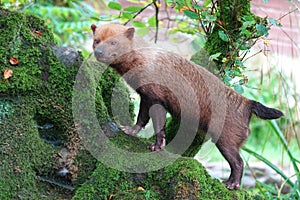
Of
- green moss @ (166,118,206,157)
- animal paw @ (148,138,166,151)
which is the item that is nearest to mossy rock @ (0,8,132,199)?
animal paw @ (148,138,166,151)

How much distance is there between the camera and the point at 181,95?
4512mm

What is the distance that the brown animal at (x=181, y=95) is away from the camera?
14.5 ft

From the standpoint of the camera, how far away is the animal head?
14.6 feet

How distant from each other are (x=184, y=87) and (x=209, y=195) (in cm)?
107

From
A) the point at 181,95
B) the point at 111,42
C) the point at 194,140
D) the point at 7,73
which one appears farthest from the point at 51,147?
the point at 194,140

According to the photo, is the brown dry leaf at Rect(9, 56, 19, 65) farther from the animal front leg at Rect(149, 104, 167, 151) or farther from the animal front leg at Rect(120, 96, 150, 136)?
the animal front leg at Rect(149, 104, 167, 151)

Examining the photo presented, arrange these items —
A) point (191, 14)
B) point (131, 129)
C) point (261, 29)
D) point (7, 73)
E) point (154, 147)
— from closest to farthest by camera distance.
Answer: point (7, 73), point (154, 147), point (261, 29), point (131, 129), point (191, 14)

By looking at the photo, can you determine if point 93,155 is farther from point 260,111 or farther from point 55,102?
point 260,111

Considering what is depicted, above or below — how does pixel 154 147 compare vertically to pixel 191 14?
below

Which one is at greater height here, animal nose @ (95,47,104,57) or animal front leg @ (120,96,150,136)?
animal nose @ (95,47,104,57)

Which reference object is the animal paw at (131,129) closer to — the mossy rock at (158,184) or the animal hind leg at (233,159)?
the mossy rock at (158,184)

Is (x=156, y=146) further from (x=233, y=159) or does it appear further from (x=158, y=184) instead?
(x=233, y=159)

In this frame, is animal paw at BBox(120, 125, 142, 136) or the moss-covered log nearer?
the moss-covered log

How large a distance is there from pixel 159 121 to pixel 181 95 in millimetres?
315
